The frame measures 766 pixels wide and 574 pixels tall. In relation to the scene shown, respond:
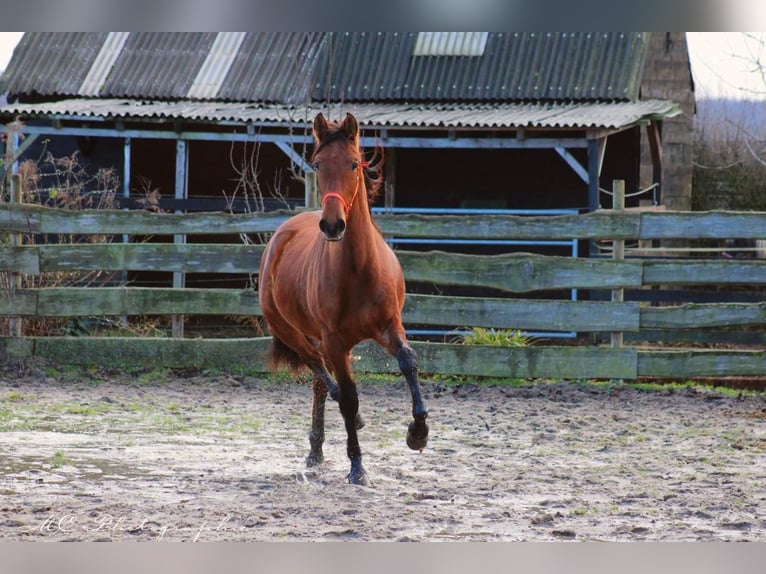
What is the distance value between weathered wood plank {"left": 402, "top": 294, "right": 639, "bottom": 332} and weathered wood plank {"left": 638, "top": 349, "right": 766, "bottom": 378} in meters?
0.36

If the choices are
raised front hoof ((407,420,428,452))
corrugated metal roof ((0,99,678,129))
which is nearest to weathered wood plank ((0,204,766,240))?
corrugated metal roof ((0,99,678,129))

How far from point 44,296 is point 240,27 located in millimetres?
6925

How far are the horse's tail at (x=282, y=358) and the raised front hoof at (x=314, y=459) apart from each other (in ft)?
2.43

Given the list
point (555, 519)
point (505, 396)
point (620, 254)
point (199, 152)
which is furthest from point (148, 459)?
point (199, 152)

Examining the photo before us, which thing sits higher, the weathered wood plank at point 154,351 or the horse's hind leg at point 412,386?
the horse's hind leg at point 412,386

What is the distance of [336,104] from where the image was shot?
1555 cm

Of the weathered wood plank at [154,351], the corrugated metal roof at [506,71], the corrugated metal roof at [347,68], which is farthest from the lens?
the corrugated metal roof at [347,68]

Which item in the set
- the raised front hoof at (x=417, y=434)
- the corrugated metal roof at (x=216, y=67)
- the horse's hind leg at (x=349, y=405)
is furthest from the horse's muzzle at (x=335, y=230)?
the corrugated metal roof at (x=216, y=67)

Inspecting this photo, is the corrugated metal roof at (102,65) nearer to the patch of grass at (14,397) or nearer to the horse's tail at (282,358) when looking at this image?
the patch of grass at (14,397)

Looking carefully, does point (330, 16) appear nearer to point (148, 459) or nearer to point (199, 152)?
point (148, 459)

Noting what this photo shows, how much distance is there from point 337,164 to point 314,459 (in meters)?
1.79

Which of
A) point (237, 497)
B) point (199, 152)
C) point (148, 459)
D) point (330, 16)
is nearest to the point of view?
point (330, 16)

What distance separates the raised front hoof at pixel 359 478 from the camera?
5168 mm

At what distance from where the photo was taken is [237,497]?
15.9 feet
